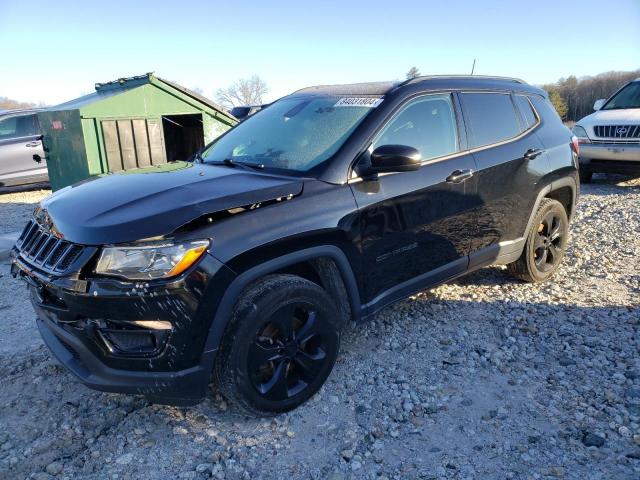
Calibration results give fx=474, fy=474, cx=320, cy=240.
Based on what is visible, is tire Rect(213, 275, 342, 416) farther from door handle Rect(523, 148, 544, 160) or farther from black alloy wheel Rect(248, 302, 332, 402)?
door handle Rect(523, 148, 544, 160)

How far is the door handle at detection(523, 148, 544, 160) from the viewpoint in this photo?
385cm

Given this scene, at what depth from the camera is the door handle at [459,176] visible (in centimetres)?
327

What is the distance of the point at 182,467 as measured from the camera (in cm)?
231

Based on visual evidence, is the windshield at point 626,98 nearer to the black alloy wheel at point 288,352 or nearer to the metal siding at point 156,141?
the metal siding at point 156,141

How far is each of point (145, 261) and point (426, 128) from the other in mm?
2090

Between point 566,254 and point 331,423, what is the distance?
3.74 m

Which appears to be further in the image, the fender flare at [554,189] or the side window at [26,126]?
the side window at [26,126]

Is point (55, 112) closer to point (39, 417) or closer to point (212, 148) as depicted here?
point (212, 148)

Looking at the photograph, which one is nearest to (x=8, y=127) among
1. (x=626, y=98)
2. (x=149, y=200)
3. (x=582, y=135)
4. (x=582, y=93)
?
(x=149, y=200)

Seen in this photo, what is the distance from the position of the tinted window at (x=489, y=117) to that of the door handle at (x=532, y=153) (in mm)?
181

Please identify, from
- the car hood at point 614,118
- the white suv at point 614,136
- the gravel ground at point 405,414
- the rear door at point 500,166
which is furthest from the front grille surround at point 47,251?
the car hood at point 614,118

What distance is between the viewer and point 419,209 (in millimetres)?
3090

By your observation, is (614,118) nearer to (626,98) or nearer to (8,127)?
(626,98)

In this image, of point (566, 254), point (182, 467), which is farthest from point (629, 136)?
point (182, 467)
